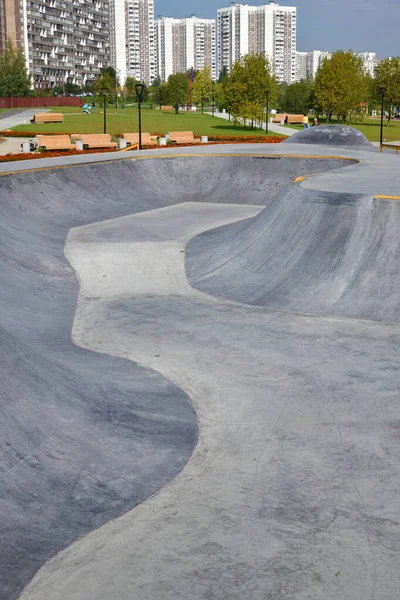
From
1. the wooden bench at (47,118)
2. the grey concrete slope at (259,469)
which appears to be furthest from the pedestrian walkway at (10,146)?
the grey concrete slope at (259,469)

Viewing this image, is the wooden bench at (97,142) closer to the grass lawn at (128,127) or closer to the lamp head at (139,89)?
the lamp head at (139,89)

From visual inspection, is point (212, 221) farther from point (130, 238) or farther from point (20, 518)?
point (20, 518)

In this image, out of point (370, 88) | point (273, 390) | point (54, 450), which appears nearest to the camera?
point (54, 450)

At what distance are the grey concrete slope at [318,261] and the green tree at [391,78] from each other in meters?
70.1

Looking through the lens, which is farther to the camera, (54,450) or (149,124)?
(149,124)

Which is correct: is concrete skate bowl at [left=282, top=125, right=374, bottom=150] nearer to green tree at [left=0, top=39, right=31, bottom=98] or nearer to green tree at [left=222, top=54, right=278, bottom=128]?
green tree at [left=222, top=54, right=278, bottom=128]

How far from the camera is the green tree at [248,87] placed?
57.7 m

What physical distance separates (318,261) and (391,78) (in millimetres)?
73339

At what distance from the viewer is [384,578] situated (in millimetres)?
5062

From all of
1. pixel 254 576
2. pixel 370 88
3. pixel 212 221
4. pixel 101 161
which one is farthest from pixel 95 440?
pixel 370 88

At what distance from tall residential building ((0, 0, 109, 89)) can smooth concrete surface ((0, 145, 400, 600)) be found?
470ft

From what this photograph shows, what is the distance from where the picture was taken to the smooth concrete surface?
521 cm

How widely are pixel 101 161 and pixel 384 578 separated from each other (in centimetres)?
2098

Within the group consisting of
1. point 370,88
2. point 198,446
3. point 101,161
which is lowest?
point 198,446
